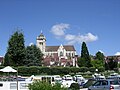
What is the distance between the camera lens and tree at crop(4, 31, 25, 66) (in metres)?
71.2

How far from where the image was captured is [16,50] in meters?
71.2

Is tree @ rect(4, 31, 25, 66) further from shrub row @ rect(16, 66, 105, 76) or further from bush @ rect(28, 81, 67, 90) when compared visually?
bush @ rect(28, 81, 67, 90)

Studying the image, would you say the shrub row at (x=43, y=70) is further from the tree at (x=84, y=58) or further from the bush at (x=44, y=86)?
the bush at (x=44, y=86)

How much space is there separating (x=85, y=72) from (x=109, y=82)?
191 ft

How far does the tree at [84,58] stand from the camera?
3937 inches

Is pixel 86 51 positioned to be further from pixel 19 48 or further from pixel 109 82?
pixel 109 82

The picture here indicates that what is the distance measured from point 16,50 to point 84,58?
3612cm

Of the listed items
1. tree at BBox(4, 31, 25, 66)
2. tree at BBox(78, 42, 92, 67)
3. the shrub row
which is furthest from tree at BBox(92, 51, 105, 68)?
tree at BBox(4, 31, 25, 66)

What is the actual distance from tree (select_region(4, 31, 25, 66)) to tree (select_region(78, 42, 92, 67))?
103ft

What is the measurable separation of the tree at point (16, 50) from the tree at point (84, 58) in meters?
31.5

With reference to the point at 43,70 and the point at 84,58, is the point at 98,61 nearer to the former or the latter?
the point at 84,58

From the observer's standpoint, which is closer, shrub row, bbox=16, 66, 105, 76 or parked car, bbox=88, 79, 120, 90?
parked car, bbox=88, 79, 120, 90

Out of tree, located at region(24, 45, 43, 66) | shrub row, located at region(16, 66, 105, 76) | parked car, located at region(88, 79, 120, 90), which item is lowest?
parked car, located at region(88, 79, 120, 90)

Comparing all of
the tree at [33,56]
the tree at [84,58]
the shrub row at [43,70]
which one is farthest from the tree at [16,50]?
the tree at [84,58]
